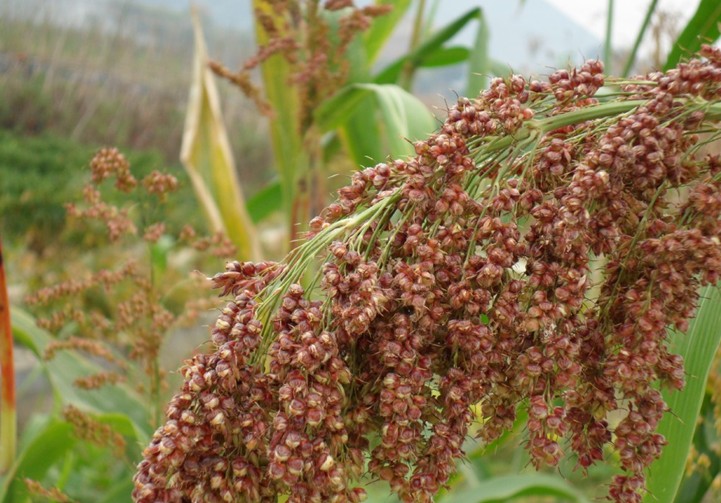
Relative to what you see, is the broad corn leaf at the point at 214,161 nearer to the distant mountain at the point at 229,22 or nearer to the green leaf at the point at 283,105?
the green leaf at the point at 283,105

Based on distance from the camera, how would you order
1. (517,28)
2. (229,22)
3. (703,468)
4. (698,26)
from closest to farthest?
(698,26) → (703,468) → (517,28) → (229,22)

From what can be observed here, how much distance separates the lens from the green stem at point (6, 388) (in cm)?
142

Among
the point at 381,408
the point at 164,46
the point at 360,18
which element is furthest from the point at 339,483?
the point at 164,46

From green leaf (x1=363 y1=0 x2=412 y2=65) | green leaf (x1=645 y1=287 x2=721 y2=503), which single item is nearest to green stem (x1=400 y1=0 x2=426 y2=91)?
green leaf (x1=363 y1=0 x2=412 y2=65)

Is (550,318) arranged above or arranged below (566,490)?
above

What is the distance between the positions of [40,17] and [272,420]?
8.99 metres

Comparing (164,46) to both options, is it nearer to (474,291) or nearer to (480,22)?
(480,22)

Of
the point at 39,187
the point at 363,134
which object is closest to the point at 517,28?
the point at 39,187

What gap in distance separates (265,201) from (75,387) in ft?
3.90

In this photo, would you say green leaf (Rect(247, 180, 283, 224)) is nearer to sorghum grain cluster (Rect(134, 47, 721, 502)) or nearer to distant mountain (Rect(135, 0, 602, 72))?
distant mountain (Rect(135, 0, 602, 72))

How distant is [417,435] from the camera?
725 millimetres

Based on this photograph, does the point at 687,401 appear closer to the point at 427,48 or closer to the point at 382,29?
the point at 427,48

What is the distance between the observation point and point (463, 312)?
736 millimetres

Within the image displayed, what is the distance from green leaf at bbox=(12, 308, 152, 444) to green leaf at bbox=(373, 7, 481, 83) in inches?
47.2
